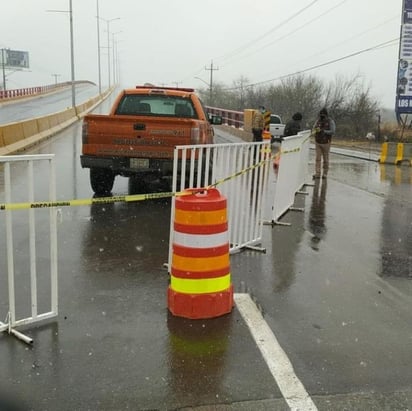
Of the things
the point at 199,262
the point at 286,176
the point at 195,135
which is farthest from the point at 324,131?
the point at 199,262

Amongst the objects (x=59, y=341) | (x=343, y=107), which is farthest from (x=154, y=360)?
(x=343, y=107)

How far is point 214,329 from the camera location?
423 cm

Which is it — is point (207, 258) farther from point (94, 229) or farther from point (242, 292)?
point (94, 229)

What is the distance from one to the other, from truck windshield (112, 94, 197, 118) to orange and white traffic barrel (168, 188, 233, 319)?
650cm

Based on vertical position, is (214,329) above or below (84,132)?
below

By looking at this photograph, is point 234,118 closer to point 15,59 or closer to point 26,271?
point 26,271

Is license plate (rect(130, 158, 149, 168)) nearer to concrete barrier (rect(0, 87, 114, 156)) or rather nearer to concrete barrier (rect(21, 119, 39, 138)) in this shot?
concrete barrier (rect(0, 87, 114, 156))

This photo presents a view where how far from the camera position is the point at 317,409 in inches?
124

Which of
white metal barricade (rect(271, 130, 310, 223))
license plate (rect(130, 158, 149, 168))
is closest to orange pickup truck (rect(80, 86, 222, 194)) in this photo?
license plate (rect(130, 158, 149, 168))

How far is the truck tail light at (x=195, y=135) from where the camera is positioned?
29.8ft

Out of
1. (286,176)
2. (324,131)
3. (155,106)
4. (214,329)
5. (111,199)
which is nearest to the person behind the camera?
(214,329)

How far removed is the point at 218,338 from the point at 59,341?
47.7 inches

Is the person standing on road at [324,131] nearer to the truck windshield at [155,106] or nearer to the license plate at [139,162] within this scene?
the truck windshield at [155,106]

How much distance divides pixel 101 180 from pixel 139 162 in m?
1.38
